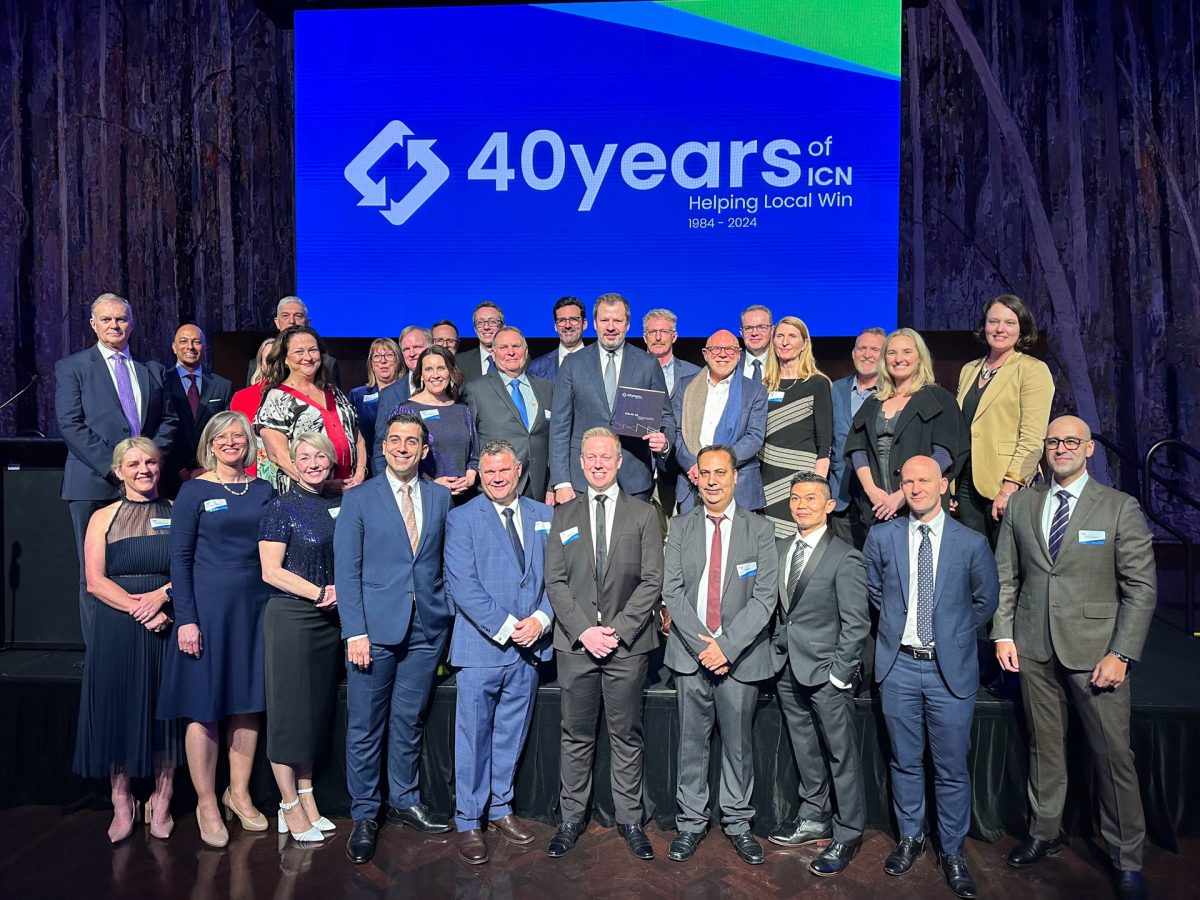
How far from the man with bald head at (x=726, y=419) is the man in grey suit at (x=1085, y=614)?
117 cm

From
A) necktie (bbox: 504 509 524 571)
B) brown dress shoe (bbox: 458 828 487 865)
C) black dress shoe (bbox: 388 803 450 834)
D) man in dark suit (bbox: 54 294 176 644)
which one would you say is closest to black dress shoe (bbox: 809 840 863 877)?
brown dress shoe (bbox: 458 828 487 865)

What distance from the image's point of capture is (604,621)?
347 cm

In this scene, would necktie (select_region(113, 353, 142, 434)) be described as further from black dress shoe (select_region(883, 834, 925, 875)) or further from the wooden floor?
black dress shoe (select_region(883, 834, 925, 875))

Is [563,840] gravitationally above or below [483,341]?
below

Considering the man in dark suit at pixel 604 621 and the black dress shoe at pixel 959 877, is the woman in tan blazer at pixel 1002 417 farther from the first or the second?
the man in dark suit at pixel 604 621

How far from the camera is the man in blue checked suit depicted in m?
3.50

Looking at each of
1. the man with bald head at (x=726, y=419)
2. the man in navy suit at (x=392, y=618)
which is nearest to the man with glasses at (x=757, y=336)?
the man with bald head at (x=726, y=419)

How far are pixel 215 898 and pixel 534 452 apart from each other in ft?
7.53

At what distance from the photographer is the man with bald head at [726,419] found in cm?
411

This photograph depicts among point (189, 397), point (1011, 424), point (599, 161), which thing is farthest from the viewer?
point (599, 161)

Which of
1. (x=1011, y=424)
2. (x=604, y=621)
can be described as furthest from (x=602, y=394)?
(x=1011, y=424)

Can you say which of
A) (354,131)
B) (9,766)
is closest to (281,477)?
(9,766)

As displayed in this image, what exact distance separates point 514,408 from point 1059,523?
2.44 metres

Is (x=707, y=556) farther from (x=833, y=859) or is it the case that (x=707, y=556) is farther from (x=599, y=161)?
(x=599, y=161)
